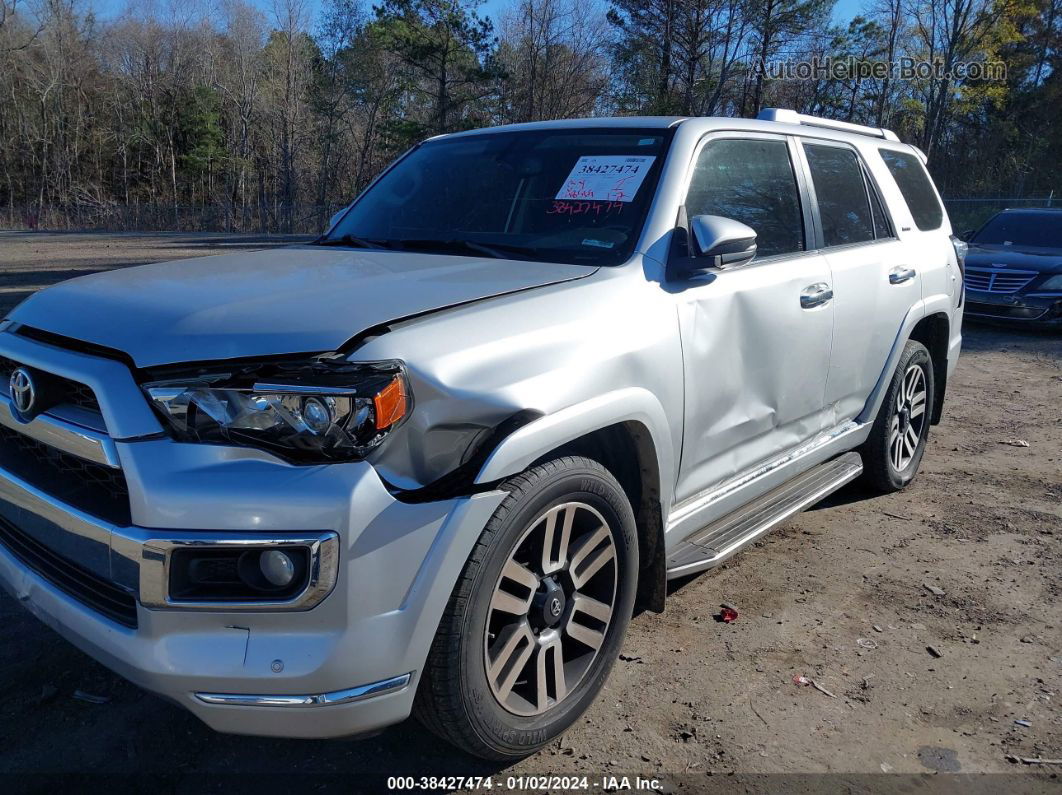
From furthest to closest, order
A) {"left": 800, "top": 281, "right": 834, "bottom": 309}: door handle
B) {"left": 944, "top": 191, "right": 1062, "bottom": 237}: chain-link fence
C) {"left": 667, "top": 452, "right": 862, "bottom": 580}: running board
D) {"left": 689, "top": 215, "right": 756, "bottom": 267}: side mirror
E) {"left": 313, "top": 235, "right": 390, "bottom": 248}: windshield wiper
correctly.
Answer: {"left": 944, "top": 191, "right": 1062, "bottom": 237}: chain-link fence
{"left": 800, "top": 281, "right": 834, "bottom": 309}: door handle
{"left": 313, "top": 235, "right": 390, "bottom": 248}: windshield wiper
{"left": 667, "top": 452, "right": 862, "bottom": 580}: running board
{"left": 689, "top": 215, "right": 756, "bottom": 267}: side mirror

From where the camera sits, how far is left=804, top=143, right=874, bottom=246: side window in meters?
4.16

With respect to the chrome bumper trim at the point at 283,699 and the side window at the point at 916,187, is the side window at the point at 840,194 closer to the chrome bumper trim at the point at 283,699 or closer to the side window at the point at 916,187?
the side window at the point at 916,187

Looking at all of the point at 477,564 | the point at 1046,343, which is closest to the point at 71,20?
the point at 1046,343

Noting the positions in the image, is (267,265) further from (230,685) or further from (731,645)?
(731,645)

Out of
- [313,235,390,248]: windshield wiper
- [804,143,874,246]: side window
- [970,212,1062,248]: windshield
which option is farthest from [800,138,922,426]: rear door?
[970,212,1062,248]: windshield

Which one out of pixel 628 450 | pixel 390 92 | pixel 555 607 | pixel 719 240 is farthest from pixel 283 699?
pixel 390 92

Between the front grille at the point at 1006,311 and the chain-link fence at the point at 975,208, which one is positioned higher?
the chain-link fence at the point at 975,208

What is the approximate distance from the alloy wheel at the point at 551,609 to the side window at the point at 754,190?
4.47 ft

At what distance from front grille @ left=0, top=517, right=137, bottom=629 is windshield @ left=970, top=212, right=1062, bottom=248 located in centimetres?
1342

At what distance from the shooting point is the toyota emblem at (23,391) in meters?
2.38

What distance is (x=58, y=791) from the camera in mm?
2463

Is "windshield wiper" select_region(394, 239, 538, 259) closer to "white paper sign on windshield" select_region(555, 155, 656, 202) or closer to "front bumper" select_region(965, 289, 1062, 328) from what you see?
"white paper sign on windshield" select_region(555, 155, 656, 202)

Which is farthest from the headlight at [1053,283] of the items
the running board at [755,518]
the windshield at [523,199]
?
the windshield at [523,199]

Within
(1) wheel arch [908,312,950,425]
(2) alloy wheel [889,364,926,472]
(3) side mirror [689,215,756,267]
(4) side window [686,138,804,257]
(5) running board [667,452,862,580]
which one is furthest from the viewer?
(1) wheel arch [908,312,950,425]
